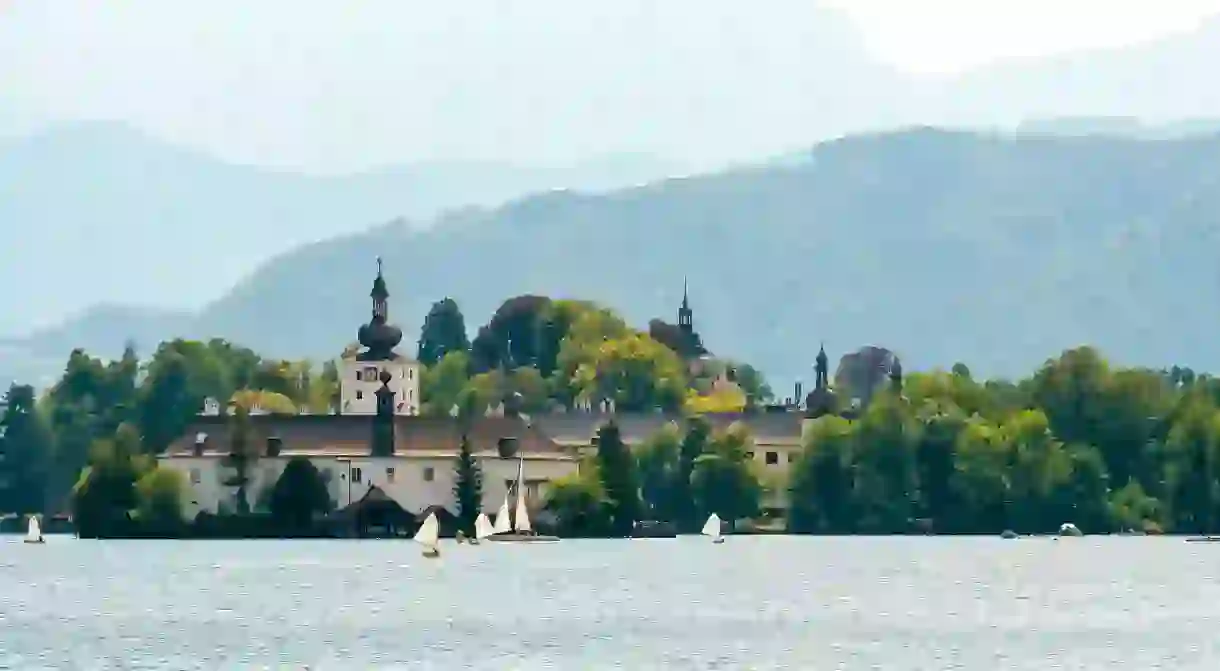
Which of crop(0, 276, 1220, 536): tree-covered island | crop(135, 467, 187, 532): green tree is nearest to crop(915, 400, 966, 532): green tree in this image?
crop(0, 276, 1220, 536): tree-covered island

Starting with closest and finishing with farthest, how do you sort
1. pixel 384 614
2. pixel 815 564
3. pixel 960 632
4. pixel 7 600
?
pixel 960 632 → pixel 384 614 → pixel 7 600 → pixel 815 564

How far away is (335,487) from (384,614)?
85403 mm

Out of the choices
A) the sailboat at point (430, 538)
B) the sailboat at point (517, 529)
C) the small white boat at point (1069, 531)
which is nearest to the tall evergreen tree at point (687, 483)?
the sailboat at point (517, 529)

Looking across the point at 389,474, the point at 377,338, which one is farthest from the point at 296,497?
the point at 377,338

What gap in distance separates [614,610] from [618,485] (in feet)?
238

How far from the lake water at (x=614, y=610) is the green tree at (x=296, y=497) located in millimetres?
24411

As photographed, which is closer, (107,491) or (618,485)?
(107,491)

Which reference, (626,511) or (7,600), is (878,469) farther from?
(7,600)

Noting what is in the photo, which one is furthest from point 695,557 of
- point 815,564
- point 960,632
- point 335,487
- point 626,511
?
point 960,632

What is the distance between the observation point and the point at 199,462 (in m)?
166

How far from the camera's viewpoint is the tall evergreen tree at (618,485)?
509 ft

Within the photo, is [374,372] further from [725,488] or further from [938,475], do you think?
[938,475]

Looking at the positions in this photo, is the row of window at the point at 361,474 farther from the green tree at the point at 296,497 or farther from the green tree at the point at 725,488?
the green tree at the point at 725,488

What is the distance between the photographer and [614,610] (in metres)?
82.8
